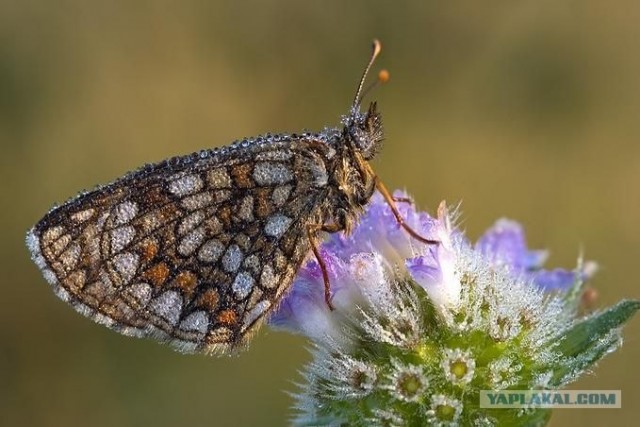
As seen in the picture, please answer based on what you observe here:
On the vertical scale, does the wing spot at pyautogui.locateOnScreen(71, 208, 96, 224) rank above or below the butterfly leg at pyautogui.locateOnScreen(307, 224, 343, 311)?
below

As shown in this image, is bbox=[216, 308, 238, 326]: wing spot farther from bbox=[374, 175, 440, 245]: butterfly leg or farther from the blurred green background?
the blurred green background

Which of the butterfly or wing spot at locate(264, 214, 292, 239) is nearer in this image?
the butterfly

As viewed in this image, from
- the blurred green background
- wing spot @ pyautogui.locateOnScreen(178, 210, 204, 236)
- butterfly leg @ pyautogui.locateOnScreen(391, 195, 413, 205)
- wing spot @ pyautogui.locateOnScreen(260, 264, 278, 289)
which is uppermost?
the blurred green background

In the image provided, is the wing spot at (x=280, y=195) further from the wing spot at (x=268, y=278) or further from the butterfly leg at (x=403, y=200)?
the butterfly leg at (x=403, y=200)

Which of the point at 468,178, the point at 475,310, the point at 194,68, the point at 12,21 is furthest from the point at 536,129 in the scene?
the point at 475,310

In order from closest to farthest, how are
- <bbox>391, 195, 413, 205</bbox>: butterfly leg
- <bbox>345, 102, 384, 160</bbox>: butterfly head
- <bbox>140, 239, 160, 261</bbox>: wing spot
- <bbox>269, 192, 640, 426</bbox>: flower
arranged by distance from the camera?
<bbox>269, 192, 640, 426</bbox>: flower, <bbox>140, 239, 160, 261</bbox>: wing spot, <bbox>345, 102, 384, 160</bbox>: butterfly head, <bbox>391, 195, 413, 205</bbox>: butterfly leg

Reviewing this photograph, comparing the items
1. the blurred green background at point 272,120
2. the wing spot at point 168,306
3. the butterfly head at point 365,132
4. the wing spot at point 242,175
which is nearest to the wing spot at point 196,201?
the wing spot at point 242,175

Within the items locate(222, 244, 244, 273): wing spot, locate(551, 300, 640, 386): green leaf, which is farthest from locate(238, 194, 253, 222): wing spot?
locate(551, 300, 640, 386): green leaf

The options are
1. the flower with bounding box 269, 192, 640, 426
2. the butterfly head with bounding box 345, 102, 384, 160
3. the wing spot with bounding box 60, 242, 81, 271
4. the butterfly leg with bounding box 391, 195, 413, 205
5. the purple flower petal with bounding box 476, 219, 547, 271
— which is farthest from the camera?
the purple flower petal with bounding box 476, 219, 547, 271
